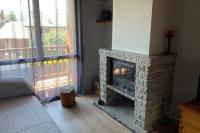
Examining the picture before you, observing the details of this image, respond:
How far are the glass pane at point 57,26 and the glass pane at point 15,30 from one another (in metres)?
0.25

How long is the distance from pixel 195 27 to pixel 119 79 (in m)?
1.33

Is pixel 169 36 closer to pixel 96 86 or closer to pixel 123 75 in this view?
pixel 123 75

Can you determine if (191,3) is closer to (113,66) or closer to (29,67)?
(113,66)

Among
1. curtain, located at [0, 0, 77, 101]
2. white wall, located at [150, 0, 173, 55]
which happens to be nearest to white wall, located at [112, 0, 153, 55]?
white wall, located at [150, 0, 173, 55]

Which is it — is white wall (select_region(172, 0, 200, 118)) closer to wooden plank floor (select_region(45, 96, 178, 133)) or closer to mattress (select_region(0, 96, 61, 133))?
wooden plank floor (select_region(45, 96, 178, 133))

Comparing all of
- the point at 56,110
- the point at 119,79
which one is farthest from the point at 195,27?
the point at 56,110

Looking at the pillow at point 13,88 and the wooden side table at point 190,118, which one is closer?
the wooden side table at point 190,118

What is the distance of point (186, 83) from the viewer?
2512 mm

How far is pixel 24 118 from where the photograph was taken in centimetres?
200

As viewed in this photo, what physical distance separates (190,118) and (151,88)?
1.88 ft

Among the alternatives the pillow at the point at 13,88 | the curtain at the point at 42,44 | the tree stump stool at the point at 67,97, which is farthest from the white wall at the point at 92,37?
the pillow at the point at 13,88

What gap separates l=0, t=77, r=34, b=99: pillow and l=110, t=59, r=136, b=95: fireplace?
1359 mm

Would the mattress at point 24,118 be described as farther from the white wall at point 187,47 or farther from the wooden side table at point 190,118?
the white wall at point 187,47

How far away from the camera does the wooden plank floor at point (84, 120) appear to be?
2544 mm
